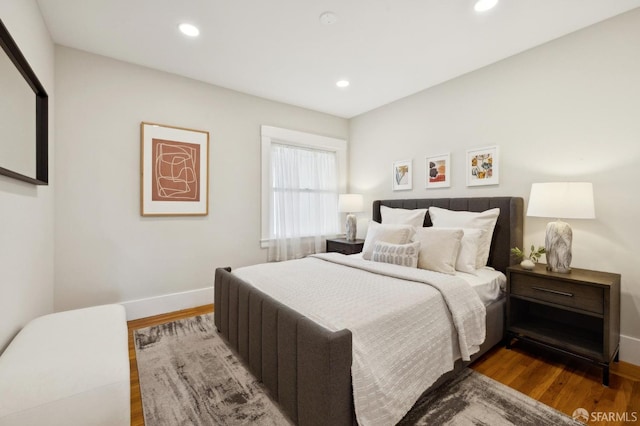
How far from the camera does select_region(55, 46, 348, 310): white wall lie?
8.49ft

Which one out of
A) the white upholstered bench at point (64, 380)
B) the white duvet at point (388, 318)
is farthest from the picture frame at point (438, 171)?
the white upholstered bench at point (64, 380)

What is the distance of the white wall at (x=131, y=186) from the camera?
2588 millimetres

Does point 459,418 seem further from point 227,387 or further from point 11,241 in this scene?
point 11,241

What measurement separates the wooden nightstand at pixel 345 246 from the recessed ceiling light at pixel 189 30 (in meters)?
2.80

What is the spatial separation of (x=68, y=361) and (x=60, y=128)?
2.27 m

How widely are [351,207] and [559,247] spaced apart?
93.5 inches

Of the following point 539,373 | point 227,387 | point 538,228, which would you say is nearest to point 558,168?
point 538,228

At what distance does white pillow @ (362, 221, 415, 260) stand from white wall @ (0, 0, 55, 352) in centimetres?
254

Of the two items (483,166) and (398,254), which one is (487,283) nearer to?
(398,254)

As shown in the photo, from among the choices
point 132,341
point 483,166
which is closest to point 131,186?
point 132,341

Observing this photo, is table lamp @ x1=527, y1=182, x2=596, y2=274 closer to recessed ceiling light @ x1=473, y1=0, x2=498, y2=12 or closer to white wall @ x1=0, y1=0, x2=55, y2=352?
recessed ceiling light @ x1=473, y1=0, x2=498, y2=12

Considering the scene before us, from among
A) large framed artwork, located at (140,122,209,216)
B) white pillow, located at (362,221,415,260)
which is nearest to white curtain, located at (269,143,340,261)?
large framed artwork, located at (140,122,209,216)

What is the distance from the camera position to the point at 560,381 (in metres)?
1.89

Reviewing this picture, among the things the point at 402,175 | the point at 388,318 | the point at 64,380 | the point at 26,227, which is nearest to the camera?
the point at 64,380
